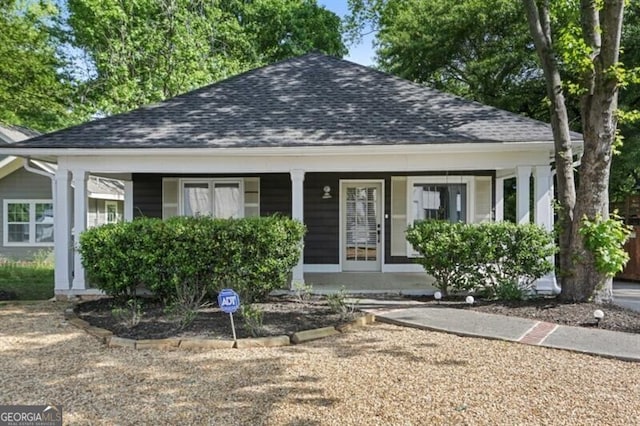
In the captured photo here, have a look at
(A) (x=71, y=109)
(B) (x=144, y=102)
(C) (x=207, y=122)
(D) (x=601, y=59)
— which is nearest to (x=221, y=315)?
(C) (x=207, y=122)

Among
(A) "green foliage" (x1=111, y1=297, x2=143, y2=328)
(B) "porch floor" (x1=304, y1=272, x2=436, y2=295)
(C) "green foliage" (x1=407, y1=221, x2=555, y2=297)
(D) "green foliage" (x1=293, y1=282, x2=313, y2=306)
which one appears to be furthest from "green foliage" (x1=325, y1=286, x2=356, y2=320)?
(A) "green foliage" (x1=111, y1=297, x2=143, y2=328)

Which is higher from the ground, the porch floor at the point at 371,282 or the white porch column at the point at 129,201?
the white porch column at the point at 129,201

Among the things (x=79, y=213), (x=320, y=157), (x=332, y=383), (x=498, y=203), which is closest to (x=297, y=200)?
(x=320, y=157)

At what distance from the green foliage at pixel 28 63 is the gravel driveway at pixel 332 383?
1270cm

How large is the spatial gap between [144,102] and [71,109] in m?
4.03

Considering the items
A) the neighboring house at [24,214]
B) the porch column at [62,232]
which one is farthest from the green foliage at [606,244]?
the neighboring house at [24,214]

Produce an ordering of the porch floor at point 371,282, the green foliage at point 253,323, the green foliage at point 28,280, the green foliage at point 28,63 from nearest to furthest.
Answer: the green foliage at point 253,323
the porch floor at point 371,282
the green foliage at point 28,280
the green foliage at point 28,63

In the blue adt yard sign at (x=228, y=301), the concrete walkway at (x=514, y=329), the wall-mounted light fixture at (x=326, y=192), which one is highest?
the wall-mounted light fixture at (x=326, y=192)

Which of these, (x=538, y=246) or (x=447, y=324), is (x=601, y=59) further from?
(x=447, y=324)

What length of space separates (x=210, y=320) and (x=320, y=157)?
328 centimetres

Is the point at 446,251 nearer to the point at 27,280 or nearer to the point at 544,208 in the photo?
the point at 544,208

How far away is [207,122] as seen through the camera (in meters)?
8.34

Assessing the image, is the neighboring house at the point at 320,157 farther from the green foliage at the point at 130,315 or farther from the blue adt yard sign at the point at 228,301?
the blue adt yard sign at the point at 228,301

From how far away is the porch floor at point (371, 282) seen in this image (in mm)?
7594
